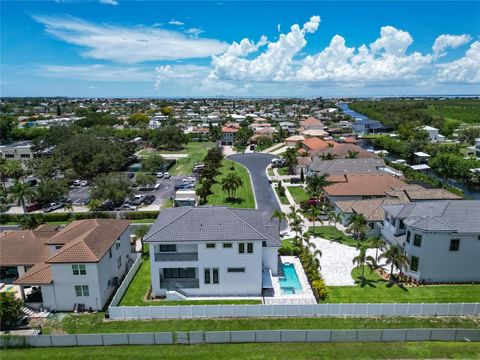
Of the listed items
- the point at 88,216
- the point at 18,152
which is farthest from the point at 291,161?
the point at 18,152

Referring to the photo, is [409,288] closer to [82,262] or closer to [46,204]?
[82,262]

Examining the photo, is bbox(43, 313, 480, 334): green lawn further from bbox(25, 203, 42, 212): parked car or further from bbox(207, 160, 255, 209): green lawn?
bbox(25, 203, 42, 212): parked car

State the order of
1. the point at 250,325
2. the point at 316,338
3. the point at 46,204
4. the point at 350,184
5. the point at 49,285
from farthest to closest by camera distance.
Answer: the point at 46,204, the point at 350,184, the point at 49,285, the point at 250,325, the point at 316,338

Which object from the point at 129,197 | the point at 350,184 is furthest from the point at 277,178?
the point at 129,197

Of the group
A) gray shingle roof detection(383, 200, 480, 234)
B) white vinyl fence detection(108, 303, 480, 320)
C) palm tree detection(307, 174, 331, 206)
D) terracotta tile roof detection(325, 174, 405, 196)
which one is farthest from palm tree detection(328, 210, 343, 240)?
white vinyl fence detection(108, 303, 480, 320)

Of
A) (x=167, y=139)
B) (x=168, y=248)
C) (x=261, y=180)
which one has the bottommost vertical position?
(x=261, y=180)

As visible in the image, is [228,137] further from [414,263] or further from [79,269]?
[79,269]
